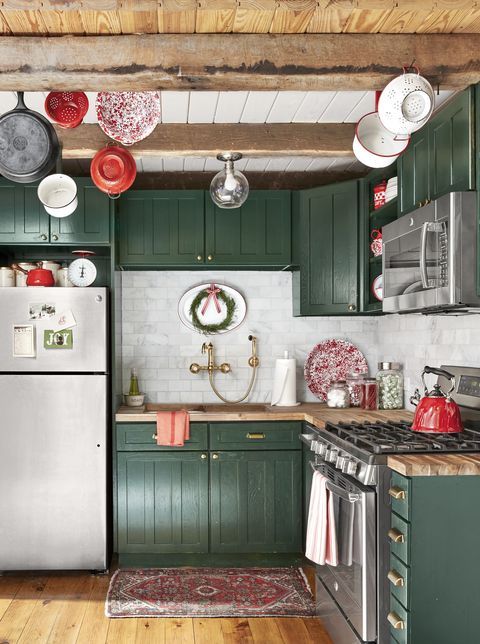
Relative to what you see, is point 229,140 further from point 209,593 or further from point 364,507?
point 209,593

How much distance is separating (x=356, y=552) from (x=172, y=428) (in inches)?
69.3

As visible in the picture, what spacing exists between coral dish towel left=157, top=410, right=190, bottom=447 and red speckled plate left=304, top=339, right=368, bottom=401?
110 centimetres

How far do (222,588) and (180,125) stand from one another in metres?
2.61

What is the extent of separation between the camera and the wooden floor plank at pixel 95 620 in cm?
337

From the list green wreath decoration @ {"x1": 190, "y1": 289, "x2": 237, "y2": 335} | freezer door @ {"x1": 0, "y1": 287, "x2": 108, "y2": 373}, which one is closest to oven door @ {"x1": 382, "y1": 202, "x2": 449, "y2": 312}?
green wreath decoration @ {"x1": 190, "y1": 289, "x2": 237, "y2": 335}

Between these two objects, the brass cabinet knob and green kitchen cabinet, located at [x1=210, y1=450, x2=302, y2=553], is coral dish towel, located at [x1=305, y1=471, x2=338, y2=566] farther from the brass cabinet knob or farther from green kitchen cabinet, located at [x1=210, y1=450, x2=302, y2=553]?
green kitchen cabinet, located at [x1=210, y1=450, x2=302, y2=553]

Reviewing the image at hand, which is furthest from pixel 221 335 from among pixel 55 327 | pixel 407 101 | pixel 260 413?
pixel 407 101

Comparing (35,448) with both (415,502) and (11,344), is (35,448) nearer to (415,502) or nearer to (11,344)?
(11,344)

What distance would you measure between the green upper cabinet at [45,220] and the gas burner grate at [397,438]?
201 centimetres

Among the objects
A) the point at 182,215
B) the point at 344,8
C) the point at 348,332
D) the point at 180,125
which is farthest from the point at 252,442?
the point at 344,8

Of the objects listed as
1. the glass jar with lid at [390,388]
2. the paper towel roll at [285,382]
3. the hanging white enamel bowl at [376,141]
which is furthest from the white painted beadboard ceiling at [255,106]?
the paper towel roll at [285,382]

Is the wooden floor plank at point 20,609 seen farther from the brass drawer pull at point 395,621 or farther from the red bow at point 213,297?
the red bow at point 213,297

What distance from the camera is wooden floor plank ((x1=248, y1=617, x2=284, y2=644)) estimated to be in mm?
3344

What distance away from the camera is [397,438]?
120 inches
